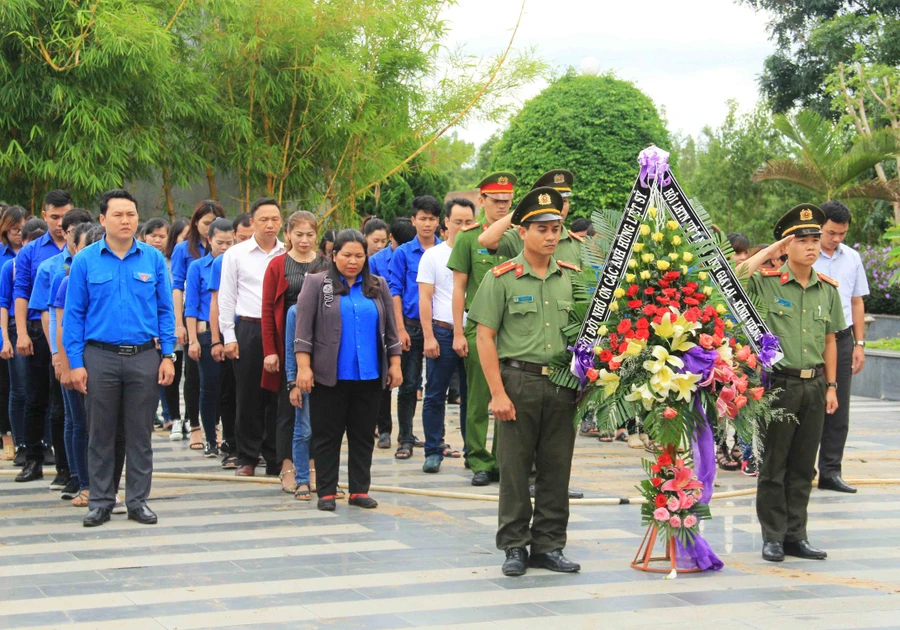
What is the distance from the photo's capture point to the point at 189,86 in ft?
45.3

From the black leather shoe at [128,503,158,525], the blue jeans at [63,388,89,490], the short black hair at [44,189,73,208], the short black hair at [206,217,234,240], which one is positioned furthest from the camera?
the short black hair at [206,217,234,240]

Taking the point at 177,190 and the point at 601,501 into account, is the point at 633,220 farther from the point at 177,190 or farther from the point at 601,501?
the point at 177,190

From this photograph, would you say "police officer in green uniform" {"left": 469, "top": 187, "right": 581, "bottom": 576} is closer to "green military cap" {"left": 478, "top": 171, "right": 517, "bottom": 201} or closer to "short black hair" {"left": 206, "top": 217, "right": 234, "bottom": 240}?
"green military cap" {"left": 478, "top": 171, "right": 517, "bottom": 201}

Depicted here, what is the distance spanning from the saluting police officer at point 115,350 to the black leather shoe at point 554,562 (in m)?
2.47

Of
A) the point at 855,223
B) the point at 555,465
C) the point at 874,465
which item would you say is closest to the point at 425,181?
the point at 855,223

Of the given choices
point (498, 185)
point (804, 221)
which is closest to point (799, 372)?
point (804, 221)

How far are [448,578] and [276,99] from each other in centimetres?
959

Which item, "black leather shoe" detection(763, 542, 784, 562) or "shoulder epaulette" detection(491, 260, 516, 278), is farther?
"black leather shoe" detection(763, 542, 784, 562)

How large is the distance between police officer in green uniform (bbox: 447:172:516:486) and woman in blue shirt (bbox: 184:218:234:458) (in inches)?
93.8

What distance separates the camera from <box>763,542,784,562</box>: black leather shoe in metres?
6.22

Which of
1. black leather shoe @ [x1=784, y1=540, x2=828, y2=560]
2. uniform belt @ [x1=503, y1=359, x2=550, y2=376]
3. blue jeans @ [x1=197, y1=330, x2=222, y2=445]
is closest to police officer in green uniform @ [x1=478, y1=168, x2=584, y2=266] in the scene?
uniform belt @ [x1=503, y1=359, x2=550, y2=376]

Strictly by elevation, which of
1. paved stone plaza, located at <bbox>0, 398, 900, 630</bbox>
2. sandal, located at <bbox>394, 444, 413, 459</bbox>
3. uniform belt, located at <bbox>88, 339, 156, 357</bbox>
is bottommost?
paved stone plaza, located at <bbox>0, 398, 900, 630</bbox>

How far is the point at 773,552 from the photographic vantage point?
20.5 feet

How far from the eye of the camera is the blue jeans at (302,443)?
25.9 ft
